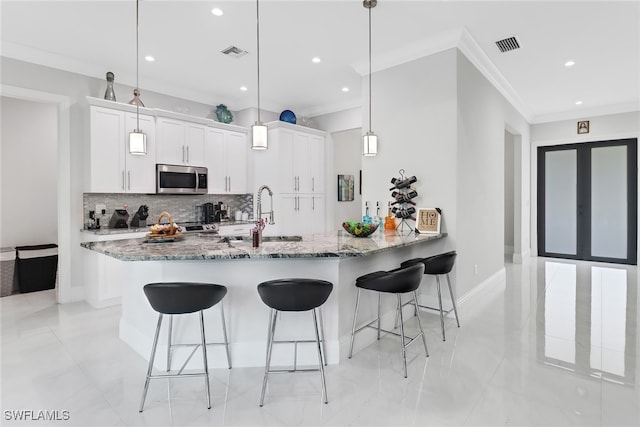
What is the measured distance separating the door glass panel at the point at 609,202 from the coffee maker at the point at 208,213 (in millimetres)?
6913

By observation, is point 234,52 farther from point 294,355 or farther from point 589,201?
point 589,201

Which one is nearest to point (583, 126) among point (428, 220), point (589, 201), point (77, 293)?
point (589, 201)

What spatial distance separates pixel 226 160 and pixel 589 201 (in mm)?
6698

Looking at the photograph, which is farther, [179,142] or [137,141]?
[179,142]

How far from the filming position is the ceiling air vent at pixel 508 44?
3732mm

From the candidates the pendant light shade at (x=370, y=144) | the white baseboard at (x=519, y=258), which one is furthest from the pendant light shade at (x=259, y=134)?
the white baseboard at (x=519, y=258)

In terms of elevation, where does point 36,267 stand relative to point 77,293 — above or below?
above

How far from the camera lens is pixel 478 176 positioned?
4309mm

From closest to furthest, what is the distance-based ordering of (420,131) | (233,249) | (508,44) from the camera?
(233,249), (508,44), (420,131)

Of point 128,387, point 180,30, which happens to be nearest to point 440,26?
point 180,30

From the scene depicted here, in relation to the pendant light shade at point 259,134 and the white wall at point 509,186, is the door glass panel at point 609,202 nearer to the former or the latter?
the white wall at point 509,186

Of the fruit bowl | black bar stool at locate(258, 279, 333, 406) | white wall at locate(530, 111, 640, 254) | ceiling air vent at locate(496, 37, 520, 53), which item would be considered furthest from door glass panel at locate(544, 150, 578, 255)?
black bar stool at locate(258, 279, 333, 406)

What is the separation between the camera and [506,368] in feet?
8.49

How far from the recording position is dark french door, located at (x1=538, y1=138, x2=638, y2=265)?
634cm
